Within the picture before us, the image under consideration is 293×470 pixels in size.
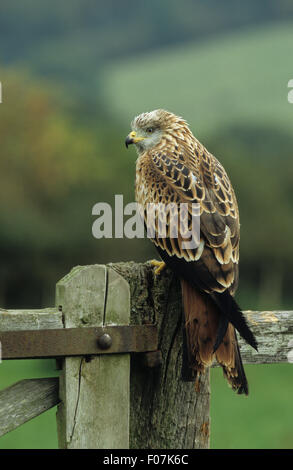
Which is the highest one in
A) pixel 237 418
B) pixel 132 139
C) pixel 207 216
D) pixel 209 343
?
pixel 132 139

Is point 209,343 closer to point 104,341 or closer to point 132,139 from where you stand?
point 104,341

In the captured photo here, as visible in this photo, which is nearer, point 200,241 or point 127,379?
point 127,379

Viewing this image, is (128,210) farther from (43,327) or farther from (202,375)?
(43,327)

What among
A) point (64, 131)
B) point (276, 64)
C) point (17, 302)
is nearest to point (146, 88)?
point (276, 64)

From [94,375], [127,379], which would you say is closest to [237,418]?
[127,379]

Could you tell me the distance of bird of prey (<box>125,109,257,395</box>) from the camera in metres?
3.53

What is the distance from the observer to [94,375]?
325cm

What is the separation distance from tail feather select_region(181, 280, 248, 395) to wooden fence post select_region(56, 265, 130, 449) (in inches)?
14.7

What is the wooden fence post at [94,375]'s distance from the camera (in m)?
3.17

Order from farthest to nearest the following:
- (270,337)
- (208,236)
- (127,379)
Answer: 1. (208,236)
2. (270,337)
3. (127,379)

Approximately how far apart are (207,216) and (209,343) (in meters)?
0.91
